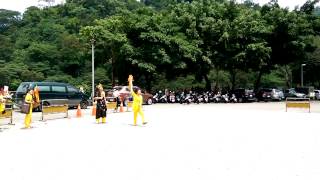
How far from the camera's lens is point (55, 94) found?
2927 centimetres

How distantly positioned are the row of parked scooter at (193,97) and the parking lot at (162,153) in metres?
22.2

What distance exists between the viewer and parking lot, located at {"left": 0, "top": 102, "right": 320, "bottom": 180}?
868 cm

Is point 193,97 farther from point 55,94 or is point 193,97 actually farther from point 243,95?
point 55,94

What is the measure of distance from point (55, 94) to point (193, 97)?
14.5 m

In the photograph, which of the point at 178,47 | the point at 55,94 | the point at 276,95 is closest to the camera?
the point at 55,94

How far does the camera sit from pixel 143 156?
10.7 meters

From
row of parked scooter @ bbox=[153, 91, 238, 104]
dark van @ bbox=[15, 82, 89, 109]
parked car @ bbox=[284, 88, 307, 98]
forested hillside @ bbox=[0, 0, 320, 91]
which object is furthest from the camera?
parked car @ bbox=[284, 88, 307, 98]

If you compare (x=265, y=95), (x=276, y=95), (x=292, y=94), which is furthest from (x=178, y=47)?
(x=292, y=94)

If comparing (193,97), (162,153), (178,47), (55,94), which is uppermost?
(178,47)

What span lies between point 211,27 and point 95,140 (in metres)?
30.6

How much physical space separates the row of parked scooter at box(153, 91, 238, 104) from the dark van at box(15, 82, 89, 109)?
35.1 ft

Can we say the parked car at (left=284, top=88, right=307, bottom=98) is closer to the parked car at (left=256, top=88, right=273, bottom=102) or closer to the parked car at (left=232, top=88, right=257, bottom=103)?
the parked car at (left=256, top=88, right=273, bottom=102)

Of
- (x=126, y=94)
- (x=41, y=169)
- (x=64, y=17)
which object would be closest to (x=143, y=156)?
(x=41, y=169)

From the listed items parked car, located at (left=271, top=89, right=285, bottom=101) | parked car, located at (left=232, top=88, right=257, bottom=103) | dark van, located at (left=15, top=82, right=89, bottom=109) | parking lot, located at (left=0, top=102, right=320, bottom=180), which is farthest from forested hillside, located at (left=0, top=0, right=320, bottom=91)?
parking lot, located at (left=0, top=102, right=320, bottom=180)
